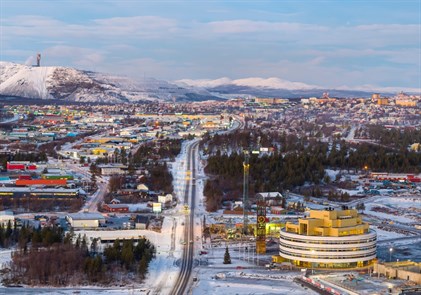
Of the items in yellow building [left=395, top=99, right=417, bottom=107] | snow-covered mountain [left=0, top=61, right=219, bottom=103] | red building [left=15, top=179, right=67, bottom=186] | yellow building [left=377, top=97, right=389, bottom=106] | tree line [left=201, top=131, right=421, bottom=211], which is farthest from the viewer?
snow-covered mountain [left=0, top=61, right=219, bottom=103]

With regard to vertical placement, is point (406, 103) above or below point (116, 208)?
above

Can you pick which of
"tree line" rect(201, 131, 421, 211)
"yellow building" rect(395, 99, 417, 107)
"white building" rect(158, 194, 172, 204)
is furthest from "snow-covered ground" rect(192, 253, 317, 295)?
"yellow building" rect(395, 99, 417, 107)

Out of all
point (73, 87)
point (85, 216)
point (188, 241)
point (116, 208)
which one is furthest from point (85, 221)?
point (73, 87)

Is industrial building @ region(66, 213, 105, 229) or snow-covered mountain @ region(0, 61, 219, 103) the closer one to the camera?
industrial building @ region(66, 213, 105, 229)

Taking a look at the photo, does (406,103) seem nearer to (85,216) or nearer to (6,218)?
(85,216)

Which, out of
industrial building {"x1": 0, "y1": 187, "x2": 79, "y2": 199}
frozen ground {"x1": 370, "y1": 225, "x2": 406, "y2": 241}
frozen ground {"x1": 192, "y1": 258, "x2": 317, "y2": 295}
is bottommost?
frozen ground {"x1": 192, "y1": 258, "x2": 317, "y2": 295}

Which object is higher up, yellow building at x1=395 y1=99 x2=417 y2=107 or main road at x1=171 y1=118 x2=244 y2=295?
yellow building at x1=395 y1=99 x2=417 y2=107

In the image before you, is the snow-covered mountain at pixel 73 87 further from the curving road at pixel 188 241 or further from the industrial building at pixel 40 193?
the industrial building at pixel 40 193

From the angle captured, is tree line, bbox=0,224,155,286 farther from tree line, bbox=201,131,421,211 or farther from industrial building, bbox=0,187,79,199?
tree line, bbox=201,131,421,211
